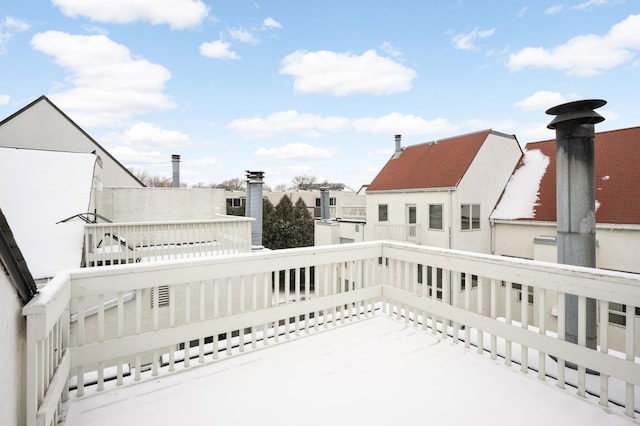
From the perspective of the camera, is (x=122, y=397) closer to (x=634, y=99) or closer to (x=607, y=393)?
(x=607, y=393)

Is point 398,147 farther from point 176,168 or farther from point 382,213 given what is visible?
point 176,168

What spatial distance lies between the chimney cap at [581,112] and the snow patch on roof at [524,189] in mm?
A: 9571

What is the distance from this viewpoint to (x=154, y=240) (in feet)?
22.5

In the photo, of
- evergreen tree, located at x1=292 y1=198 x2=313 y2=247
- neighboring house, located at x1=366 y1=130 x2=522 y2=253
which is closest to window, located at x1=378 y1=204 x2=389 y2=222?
neighboring house, located at x1=366 y1=130 x2=522 y2=253

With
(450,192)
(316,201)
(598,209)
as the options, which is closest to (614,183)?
(598,209)

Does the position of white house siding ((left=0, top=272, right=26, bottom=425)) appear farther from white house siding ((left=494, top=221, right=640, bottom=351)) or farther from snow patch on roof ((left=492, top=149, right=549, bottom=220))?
snow patch on roof ((left=492, top=149, right=549, bottom=220))

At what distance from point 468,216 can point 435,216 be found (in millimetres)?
1198

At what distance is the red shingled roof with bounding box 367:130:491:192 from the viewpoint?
40.8ft

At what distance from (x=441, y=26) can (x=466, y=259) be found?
1071 cm

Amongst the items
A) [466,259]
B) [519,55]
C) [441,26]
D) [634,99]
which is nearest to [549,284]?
[466,259]

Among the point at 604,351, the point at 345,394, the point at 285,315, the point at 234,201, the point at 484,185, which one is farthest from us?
the point at 234,201

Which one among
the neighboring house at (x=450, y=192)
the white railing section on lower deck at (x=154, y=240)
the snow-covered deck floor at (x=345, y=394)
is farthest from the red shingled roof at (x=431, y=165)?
the snow-covered deck floor at (x=345, y=394)

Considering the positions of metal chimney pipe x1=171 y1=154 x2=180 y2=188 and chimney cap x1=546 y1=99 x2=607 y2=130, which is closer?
chimney cap x1=546 y1=99 x2=607 y2=130

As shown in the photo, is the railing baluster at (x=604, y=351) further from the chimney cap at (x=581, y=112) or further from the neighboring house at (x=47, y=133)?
the neighboring house at (x=47, y=133)
